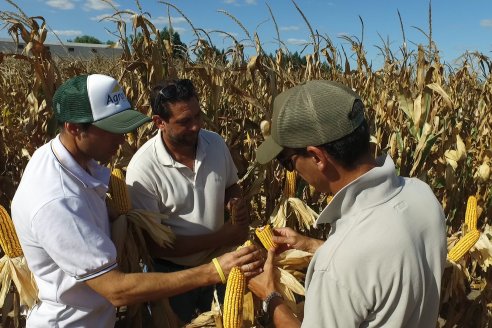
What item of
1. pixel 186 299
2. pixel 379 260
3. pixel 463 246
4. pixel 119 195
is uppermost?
pixel 379 260

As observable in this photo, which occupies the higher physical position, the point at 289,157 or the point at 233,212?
the point at 289,157

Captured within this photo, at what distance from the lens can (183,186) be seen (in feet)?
10.2

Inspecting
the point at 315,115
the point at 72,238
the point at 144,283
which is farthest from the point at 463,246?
the point at 72,238

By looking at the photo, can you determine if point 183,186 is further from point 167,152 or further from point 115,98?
point 115,98

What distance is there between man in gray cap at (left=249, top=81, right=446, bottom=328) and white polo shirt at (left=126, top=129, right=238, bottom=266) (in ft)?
4.88

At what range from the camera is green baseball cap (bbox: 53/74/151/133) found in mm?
2172

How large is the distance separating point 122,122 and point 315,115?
109 centimetres

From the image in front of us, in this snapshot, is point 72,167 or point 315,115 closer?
point 315,115

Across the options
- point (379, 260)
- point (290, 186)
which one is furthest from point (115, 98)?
point (290, 186)

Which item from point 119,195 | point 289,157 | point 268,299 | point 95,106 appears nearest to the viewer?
point 289,157

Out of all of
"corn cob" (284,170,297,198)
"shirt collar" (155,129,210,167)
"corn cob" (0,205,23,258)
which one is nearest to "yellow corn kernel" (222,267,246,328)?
"shirt collar" (155,129,210,167)

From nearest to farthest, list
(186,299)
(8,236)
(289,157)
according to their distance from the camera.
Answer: (289,157), (8,236), (186,299)

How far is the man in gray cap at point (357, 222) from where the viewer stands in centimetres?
139

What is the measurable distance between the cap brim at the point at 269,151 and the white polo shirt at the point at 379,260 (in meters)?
0.29
